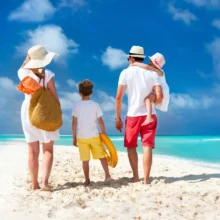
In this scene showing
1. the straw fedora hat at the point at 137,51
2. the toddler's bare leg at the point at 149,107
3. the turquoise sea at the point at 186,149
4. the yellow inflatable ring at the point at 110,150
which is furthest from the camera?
the turquoise sea at the point at 186,149

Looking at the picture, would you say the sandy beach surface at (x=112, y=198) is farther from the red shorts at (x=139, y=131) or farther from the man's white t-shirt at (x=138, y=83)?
the man's white t-shirt at (x=138, y=83)

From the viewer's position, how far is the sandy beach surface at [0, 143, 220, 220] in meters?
4.20

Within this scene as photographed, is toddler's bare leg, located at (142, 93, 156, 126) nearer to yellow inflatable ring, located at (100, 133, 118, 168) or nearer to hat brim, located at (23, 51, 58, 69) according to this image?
yellow inflatable ring, located at (100, 133, 118, 168)

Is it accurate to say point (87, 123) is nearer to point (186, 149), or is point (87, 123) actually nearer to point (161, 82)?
point (161, 82)

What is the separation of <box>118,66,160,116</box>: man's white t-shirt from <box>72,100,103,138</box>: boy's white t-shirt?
0.52 meters

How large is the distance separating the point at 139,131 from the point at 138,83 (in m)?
0.72

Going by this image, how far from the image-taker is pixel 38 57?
203 inches

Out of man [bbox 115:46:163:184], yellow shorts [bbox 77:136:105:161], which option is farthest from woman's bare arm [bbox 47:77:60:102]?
man [bbox 115:46:163:184]

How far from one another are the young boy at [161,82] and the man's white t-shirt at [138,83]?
0.06 metres

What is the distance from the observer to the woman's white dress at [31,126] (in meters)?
5.14

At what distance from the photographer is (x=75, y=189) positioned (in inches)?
209

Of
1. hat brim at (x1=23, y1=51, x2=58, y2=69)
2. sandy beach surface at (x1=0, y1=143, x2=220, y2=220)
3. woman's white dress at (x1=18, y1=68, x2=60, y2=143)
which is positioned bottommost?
sandy beach surface at (x1=0, y1=143, x2=220, y2=220)

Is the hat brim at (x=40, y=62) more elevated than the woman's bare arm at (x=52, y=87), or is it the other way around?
the hat brim at (x=40, y=62)

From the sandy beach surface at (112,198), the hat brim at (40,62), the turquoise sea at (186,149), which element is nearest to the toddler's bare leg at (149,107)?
the sandy beach surface at (112,198)
